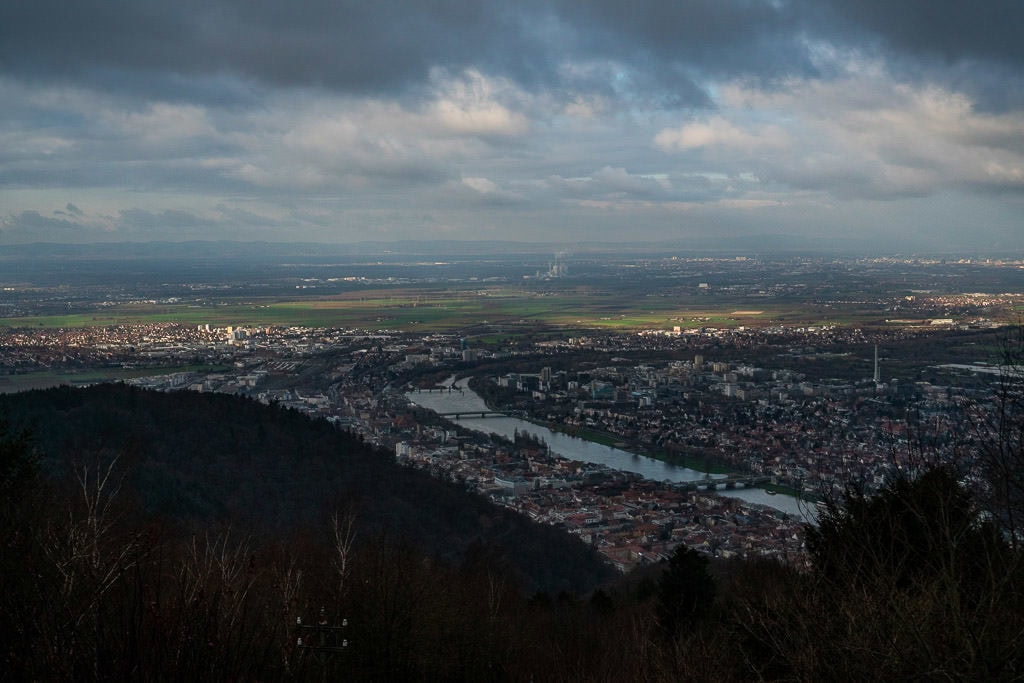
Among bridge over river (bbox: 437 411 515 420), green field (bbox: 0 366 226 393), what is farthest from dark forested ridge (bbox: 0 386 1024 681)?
bridge over river (bbox: 437 411 515 420)

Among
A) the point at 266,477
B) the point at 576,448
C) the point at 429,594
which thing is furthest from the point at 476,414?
the point at 429,594

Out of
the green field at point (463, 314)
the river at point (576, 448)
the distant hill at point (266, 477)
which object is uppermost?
the green field at point (463, 314)

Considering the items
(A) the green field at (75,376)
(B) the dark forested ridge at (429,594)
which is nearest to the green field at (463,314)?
(A) the green field at (75,376)

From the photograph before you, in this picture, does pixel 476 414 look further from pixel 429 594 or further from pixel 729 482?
pixel 429 594

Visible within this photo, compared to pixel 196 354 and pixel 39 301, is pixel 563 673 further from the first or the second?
pixel 39 301

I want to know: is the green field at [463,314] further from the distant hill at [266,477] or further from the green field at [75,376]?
the distant hill at [266,477]
